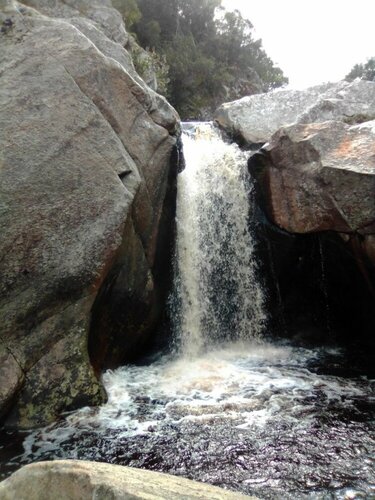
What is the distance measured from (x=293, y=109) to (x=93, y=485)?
15203mm

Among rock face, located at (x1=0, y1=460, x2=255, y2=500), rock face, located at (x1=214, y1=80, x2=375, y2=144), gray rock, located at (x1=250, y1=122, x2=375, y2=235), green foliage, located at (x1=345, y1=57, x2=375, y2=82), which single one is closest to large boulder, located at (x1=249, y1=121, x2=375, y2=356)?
gray rock, located at (x1=250, y1=122, x2=375, y2=235)

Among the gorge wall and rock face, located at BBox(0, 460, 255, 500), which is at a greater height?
the gorge wall

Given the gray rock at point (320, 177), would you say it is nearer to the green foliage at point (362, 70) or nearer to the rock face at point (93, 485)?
the rock face at point (93, 485)

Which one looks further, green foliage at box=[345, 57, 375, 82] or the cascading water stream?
green foliage at box=[345, 57, 375, 82]

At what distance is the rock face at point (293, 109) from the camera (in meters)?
13.5

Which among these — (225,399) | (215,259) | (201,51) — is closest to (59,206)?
(225,399)

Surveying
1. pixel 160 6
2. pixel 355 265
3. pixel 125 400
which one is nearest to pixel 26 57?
pixel 125 400

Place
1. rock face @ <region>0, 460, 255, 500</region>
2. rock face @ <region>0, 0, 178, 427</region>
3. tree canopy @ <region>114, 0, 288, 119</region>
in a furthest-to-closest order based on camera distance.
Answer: tree canopy @ <region>114, 0, 288, 119</region>, rock face @ <region>0, 0, 178, 427</region>, rock face @ <region>0, 460, 255, 500</region>

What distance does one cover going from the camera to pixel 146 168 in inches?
356

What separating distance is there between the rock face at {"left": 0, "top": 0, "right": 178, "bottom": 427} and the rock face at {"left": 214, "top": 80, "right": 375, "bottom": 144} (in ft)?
21.6

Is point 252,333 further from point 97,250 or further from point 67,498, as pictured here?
point 67,498

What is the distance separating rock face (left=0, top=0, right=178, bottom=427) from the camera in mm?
6477

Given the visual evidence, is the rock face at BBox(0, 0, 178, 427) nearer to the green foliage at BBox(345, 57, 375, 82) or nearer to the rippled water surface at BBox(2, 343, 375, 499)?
the rippled water surface at BBox(2, 343, 375, 499)

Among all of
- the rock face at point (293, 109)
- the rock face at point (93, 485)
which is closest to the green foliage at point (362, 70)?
the rock face at point (293, 109)
